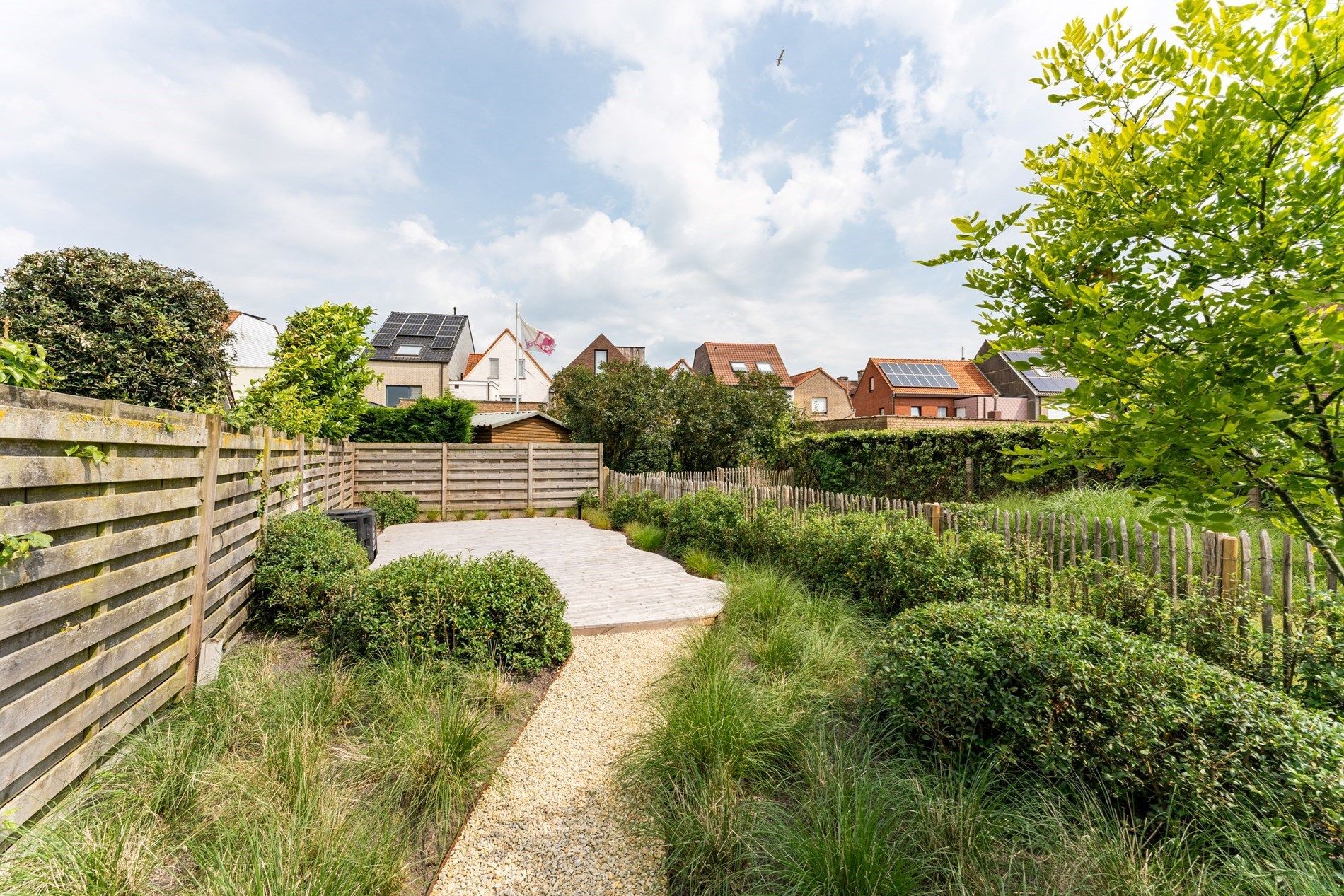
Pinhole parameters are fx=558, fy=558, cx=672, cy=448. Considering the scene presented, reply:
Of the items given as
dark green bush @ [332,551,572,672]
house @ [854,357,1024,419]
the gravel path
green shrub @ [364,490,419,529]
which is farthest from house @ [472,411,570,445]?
house @ [854,357,1024,419]

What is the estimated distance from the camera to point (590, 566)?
8.27m

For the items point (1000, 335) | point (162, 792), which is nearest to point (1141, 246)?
point (1000, 335)

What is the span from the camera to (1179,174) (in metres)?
1.89

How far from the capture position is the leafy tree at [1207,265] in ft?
5.40

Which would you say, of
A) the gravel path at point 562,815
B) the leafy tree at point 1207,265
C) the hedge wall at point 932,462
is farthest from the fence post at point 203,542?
the hedge wall at point 932,462

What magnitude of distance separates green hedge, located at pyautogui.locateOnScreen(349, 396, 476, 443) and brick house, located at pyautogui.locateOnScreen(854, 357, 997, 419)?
78.2 feet

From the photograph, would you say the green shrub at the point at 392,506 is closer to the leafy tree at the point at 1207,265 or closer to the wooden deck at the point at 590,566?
the wooden deck at the point at 590,566

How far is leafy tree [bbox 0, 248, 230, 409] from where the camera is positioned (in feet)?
26.5

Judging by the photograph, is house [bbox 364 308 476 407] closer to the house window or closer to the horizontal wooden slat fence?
the house window

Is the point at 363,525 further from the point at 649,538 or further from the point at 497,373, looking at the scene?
the point at 497,373

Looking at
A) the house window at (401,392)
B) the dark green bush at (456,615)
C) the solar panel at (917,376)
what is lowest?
the dark green bush at (456,615)

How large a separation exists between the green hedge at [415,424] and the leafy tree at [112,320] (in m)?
10.6

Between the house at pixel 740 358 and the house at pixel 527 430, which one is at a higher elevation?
the house at pixel 740 358

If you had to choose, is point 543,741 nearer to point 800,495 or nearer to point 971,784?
point 971,784
